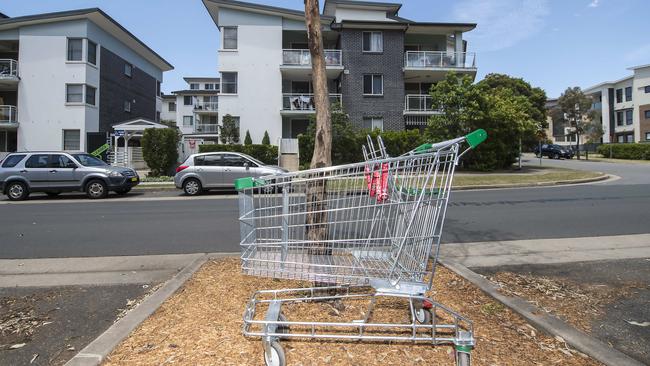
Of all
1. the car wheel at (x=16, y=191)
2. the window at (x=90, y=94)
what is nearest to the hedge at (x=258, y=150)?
the window at (x=90, y=94)

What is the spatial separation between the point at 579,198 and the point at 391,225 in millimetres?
11765

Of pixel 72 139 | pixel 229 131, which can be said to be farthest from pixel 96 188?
pixel 72 139

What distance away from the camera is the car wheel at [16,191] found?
16.1m

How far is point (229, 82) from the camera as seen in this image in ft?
96.4

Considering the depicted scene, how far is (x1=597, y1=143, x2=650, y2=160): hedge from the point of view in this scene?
4141 centimetres

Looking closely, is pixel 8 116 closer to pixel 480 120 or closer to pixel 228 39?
pixel 228 39

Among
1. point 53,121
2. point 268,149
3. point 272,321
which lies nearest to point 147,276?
point 272,321

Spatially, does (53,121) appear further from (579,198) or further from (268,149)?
(579,198)

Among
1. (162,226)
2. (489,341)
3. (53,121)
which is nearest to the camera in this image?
(489,341)

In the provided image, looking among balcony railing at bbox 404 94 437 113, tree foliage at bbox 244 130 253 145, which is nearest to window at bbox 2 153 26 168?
tree foliage at bbox 244 130 253 145

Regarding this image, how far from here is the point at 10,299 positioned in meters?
4.75

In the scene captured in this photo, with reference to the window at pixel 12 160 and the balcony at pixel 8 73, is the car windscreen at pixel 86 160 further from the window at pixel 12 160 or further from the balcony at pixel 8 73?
the balcony at pixel 8 73

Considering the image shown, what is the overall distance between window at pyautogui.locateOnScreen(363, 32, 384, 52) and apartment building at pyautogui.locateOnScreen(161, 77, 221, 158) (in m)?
14.0

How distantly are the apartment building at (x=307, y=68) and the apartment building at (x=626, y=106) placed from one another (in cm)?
4222
